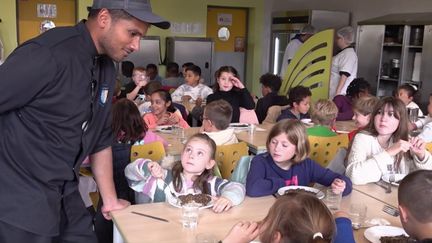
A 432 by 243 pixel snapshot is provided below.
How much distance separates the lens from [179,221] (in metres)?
2.06

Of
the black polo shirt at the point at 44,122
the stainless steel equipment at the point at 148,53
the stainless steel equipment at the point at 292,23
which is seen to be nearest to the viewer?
the black polo shirt at the point at 44,122

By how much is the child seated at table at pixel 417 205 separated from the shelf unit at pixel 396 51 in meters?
5.59

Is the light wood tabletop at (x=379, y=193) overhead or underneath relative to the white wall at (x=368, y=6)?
underneath

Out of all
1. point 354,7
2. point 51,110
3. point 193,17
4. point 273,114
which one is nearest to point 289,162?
point 51,110

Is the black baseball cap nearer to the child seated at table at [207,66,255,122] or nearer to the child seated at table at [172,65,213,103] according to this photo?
the child seated at table at [207,66,255,122]

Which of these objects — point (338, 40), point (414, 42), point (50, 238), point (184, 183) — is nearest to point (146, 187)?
point (184, 183)

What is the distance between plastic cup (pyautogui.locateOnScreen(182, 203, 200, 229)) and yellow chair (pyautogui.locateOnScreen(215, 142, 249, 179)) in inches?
43.5

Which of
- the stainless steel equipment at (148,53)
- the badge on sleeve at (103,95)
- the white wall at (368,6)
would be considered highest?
the white wall at (368,6)

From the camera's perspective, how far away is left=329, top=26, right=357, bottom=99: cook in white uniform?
6.77 meters

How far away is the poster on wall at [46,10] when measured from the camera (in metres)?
8.65

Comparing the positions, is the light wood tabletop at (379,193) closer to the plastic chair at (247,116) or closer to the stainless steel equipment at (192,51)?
the plastic chair at (247,116)

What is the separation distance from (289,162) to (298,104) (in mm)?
2275

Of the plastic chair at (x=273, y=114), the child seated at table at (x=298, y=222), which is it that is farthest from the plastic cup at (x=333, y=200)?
the plastic chair at (x=273, y=114)

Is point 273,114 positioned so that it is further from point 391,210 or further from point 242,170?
point 391,210
